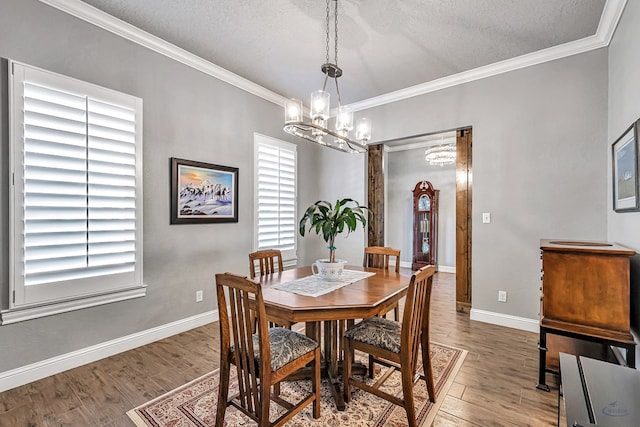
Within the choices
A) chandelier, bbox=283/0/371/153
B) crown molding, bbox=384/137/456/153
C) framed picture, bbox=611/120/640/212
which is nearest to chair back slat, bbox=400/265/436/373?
chandelier, bbox=283/0/371/153

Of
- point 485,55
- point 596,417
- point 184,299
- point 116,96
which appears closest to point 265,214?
point 184,299

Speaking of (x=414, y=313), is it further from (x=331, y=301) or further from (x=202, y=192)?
(x=202, y=192)

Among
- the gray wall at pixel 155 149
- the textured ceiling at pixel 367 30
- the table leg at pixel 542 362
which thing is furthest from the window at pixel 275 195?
the table leg at pixel 542 362

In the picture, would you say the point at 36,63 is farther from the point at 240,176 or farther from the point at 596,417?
the point at 596,417

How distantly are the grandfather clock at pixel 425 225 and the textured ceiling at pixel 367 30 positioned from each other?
10.6 feet

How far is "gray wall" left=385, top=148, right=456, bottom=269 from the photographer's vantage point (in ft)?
21.4

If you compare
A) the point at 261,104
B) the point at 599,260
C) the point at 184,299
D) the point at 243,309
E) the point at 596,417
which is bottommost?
the point at 184,299

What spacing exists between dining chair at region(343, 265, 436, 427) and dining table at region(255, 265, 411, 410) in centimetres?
13

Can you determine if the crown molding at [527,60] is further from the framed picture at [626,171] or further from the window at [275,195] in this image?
the window at [275,195]

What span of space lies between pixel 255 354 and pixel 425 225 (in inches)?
218

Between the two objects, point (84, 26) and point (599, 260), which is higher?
point (84, 26)

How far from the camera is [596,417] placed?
0.92 metres

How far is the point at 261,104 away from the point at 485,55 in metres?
2.71

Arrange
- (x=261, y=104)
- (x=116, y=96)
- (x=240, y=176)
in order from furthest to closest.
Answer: (x=261, y=104)
(x=240, y=176)
(x=116, y=96)
